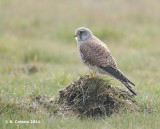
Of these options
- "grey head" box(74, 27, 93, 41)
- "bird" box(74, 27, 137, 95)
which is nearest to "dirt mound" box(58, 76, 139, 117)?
"bird" box(74, 27, 137, 95)

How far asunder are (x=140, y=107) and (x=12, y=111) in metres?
2.08

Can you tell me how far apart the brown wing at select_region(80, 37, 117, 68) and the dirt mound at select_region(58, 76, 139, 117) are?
0.98 ft

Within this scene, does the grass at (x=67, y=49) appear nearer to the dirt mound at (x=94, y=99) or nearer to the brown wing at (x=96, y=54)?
the dirt mound at (x=94, y=99)

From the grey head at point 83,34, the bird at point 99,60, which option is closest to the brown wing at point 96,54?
the bird at point 99,60

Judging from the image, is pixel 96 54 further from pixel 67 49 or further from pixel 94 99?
pixel 67 49

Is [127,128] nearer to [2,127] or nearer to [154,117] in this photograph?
[154,117]

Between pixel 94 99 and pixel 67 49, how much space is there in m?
7.00

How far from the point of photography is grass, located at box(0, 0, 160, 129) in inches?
207

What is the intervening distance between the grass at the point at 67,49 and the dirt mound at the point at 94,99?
0.93 feet

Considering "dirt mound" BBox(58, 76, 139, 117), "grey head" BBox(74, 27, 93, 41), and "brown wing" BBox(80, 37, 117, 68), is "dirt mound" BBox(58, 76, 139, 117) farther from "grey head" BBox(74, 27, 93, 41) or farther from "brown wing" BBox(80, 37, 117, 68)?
"grey head" BBox(74, 27, 93, 41)

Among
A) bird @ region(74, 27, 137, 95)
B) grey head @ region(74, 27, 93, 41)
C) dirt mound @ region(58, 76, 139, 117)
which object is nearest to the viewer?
dirt mound @ region(58, 76, 139, 117)

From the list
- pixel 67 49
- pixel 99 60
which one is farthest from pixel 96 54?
pixel 67 49

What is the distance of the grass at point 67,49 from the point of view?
207 inches

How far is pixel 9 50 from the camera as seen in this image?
11.3 meters
